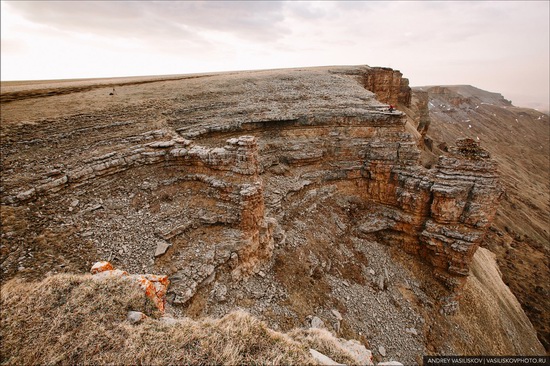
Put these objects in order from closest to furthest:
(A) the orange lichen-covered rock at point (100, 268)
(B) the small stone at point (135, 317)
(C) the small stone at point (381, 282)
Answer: (B) the small stone at point (135, 317)
(A) the orange lichen-covered rock at point (100, 268)
(C) the small stone at point (381, 282)

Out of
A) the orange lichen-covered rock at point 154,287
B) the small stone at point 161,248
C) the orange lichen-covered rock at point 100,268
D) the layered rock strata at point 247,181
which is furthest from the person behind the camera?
the layered rock strata at point 247,181

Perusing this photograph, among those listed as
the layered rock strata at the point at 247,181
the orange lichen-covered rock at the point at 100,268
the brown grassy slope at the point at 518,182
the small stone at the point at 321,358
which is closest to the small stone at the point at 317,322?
the layered rock strata at the point at 247,181

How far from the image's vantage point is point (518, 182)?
66.2 meters

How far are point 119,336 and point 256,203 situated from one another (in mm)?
9424

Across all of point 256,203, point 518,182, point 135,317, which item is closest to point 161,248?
point 135,317

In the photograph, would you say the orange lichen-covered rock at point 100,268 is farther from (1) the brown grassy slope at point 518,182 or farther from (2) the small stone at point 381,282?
(1) the brown grassy slope at point 518,182

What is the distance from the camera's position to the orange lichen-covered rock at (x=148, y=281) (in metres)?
8.38

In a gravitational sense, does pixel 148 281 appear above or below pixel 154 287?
above

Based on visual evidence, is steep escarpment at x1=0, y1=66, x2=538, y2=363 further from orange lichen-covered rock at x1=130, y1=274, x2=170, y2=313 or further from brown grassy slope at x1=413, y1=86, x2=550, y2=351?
brown grassy slope at x1=413, y1=86, x2=550, y2=351

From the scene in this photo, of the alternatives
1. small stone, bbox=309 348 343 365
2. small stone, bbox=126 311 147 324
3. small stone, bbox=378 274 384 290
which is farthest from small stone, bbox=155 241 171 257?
small stone, bbox=378 274 384 290

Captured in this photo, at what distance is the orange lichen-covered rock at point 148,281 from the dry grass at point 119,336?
360 millimetres

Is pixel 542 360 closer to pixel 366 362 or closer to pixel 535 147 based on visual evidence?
pixel 366 362

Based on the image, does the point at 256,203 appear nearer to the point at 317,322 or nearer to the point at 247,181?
the point at 247,181

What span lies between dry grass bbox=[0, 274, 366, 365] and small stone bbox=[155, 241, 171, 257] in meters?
3.94
